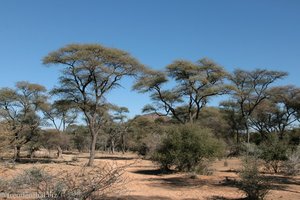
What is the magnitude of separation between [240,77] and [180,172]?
23939 mm

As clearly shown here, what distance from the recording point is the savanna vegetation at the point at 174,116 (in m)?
13.9

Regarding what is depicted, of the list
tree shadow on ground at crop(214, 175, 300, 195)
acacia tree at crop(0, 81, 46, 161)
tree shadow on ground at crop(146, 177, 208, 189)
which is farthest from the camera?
acacia tree at crop(0, 81, 46, 161)

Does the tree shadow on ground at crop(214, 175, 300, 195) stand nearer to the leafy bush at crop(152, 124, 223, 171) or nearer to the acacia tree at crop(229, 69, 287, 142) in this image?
the leafy bush at crop(152, 124, 223, 171)

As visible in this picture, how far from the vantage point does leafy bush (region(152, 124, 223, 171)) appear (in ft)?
72.0

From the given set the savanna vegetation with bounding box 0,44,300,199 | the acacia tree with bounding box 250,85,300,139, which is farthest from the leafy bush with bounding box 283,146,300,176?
the acacia tree with bounding box 250,85,300,139

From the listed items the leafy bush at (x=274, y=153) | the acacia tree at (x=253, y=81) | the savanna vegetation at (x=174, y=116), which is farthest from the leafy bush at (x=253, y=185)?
the acacia tree at (x=253, y=81)

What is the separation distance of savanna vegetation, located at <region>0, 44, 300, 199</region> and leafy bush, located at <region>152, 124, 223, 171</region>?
56mm

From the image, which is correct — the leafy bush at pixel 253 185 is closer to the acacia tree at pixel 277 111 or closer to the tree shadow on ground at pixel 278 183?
the tree shadow on ground at pixel 278 183

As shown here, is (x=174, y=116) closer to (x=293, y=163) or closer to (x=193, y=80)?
(x=193, y=80)

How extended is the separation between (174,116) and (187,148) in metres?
20.7

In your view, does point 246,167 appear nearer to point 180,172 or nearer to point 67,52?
point 180,172

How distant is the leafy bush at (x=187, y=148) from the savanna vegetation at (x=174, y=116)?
6cm

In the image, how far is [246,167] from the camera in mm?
13141

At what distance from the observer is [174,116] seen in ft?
141
